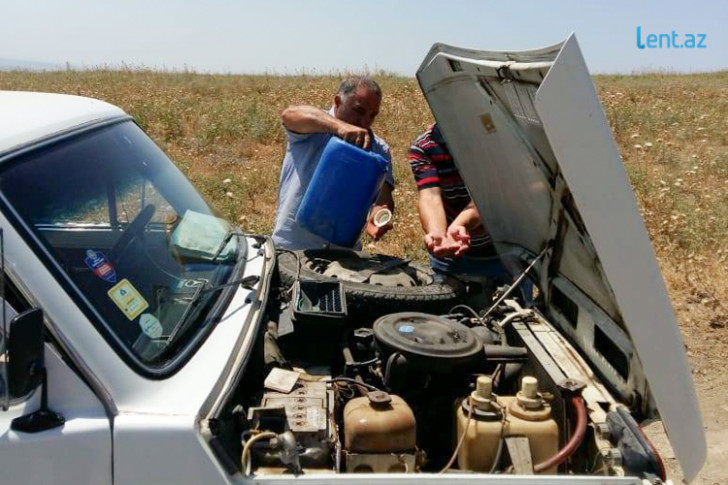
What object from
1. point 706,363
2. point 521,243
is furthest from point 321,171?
point 706,363

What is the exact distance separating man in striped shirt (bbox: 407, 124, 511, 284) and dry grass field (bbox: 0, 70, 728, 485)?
5.34 feet

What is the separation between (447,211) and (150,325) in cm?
240

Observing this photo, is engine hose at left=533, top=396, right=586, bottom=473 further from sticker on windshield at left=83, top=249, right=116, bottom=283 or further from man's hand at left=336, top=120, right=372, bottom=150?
man's hand at left=336, top=120, right=372, bottom=150

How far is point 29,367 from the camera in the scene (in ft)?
5.16

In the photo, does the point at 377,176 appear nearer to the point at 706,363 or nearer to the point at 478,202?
the point at 478,202

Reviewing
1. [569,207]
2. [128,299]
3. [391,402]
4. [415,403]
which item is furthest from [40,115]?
[569,207]

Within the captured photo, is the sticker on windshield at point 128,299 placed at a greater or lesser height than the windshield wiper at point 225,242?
greater

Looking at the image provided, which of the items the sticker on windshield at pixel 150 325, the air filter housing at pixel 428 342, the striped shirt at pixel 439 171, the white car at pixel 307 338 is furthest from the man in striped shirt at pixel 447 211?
the sticker on windshield at pixel 150 325

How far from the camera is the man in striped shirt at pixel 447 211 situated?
3.65 meters

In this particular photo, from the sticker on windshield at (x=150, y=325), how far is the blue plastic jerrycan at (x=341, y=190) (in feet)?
5.93

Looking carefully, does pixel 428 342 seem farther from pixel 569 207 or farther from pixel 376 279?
pixel 376 279

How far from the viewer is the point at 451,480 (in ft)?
5.67

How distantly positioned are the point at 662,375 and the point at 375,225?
2.10 metres

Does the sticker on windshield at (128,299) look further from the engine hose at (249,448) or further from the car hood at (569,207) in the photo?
the car hood at (569,207)
